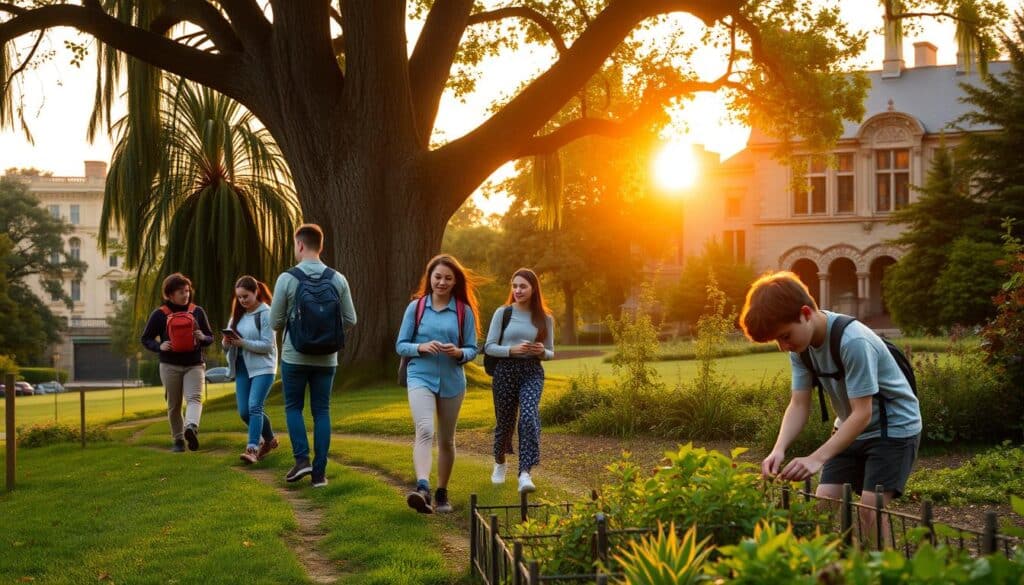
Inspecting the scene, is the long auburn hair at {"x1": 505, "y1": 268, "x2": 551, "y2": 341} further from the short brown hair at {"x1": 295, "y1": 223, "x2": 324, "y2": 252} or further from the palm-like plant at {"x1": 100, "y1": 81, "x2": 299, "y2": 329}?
the palm-like plant at {"x1": 100, "y1": 81, "x2": 299, "y2": 329}

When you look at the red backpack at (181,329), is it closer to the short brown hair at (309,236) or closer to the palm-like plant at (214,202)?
the short brown hair at (309,236)

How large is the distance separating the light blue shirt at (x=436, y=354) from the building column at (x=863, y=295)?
5112cm

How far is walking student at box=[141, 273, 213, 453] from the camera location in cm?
1158

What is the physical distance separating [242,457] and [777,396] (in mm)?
6498

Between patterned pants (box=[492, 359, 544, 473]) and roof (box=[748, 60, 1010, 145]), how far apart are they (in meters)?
50.1

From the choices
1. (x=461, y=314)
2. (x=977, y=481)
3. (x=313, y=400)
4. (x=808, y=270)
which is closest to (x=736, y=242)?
(x=808, y=270)

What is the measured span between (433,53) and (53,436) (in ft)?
29.5

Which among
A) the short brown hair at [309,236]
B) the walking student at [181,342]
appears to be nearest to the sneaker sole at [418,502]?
the short brown hair at [309,236]

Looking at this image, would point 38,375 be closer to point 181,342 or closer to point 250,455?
point 181,342

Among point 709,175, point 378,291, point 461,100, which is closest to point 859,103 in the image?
point 461,100

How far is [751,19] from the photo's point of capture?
2241 cm

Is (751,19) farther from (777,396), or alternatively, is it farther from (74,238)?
(74,238)

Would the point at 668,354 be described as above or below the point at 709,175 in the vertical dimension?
below

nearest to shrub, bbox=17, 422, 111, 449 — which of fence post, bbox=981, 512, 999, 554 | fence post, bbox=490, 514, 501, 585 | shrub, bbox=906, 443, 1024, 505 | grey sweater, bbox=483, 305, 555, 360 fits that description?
grey sweater, bbox=483, 305, 555, 360
